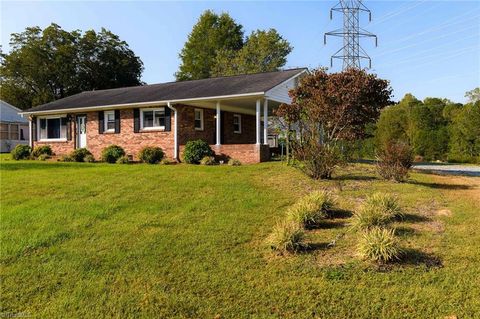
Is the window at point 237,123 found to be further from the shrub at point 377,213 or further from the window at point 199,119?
the shrub at point 377,213

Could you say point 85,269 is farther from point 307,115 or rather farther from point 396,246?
point 307,115

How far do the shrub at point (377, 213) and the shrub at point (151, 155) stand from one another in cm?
1241

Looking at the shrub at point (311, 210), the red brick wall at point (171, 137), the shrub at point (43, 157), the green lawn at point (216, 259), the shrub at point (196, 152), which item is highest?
the red brick wall at point (171, 137)

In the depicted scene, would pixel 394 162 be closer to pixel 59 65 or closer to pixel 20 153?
pixel 20 153

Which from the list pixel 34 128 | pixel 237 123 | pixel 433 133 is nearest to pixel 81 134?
pixel 34 128

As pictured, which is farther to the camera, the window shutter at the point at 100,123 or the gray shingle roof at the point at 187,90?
the window shutter at the point at 100,123

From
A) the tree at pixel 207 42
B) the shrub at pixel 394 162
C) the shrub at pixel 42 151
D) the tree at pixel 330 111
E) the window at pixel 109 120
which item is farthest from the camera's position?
the tree at pixel 207 42

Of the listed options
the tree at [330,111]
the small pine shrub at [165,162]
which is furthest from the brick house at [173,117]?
the tree at [330,111]

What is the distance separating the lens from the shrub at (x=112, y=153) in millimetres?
20031

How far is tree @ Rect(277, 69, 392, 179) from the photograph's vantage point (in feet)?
37.7

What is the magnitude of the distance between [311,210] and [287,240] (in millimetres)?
1379

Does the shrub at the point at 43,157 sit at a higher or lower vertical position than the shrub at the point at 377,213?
higher

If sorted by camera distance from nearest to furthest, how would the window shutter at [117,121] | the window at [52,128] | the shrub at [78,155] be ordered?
the shrub at [78,155] → the window shutter at [117,121] → the window at [52,128]

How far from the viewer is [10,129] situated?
35.9m
